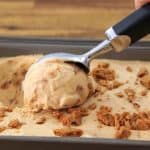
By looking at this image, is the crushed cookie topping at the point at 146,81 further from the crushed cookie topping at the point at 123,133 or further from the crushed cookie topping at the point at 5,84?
the crushed cookie topping at the point at 5,84

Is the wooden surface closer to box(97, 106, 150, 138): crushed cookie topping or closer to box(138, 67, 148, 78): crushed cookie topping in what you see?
box(138, 67, 148, 78): crushed cookie topping

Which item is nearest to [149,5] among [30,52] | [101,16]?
[30,52]

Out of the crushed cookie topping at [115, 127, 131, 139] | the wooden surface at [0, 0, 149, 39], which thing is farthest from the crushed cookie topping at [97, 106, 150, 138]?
the wooden surface at [0, 0, 149, 39]

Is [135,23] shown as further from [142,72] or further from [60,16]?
[60,16]

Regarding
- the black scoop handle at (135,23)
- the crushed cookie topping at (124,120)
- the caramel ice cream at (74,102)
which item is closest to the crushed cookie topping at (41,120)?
the caramel ice cream at (74,102)

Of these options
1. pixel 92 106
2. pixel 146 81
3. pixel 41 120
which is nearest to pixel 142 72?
pixel 146 81

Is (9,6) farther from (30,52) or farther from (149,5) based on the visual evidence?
(149,5)
